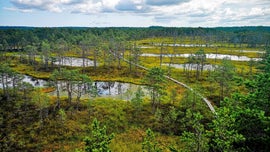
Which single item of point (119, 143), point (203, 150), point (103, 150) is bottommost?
point (119, 143)

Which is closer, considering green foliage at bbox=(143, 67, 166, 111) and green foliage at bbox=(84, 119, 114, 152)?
green foliage at bbox=(84, 119, 114, 152)

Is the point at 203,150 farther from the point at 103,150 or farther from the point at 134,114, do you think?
the point at 134,114

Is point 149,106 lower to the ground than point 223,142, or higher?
lower

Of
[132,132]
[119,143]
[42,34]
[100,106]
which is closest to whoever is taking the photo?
[119,143]

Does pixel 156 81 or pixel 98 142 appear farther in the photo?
pixel 156 81

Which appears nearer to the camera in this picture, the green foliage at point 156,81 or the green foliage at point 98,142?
the green foliage at point 98,142

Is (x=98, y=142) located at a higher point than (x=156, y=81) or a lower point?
higher

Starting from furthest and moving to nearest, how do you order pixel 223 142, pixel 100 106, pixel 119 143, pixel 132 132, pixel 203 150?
pixel 100 106 < pixel 132 132 < pixel 119 143 < pixel 203 150 < pixel 223 142

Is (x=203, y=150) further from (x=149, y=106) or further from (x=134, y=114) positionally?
(x=149, y=106)

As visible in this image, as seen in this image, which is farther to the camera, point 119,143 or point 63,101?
point 63,101

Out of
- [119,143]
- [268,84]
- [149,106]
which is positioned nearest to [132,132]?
[119,143]
